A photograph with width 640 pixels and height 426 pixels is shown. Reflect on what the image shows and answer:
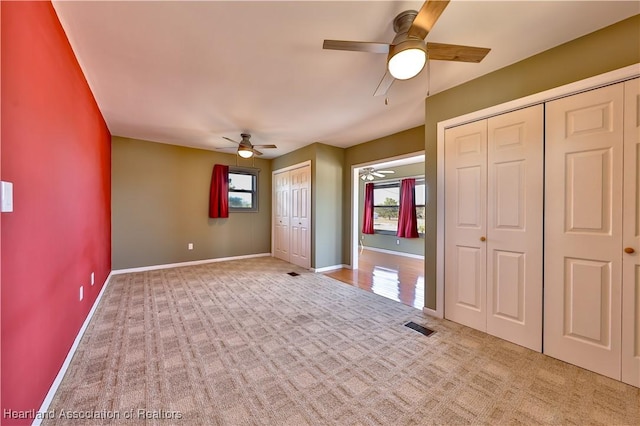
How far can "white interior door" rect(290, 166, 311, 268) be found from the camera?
4.93m

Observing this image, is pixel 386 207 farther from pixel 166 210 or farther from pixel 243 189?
pixel 166 210

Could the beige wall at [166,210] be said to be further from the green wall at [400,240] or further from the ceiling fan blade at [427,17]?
the ceiling fan blade at [427,17]

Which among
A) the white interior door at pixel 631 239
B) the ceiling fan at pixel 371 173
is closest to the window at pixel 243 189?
the ceiling fan at pixel 371 173

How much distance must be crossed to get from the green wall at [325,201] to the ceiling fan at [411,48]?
3132 mm

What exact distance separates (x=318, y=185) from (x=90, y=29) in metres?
3.52

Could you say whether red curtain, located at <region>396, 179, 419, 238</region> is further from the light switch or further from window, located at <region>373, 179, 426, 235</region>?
the light switch

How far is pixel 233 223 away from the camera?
5.71 metres

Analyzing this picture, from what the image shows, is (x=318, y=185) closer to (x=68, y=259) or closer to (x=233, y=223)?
(x=233, y=223)

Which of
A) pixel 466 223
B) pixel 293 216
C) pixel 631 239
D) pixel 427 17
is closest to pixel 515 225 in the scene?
pixel 466 223

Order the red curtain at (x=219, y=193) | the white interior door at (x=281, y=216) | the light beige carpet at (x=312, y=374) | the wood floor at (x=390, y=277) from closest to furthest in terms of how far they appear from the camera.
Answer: the light beige carpet at (x=312, y=374)
the wood floor at (x=390, y=277)
the red curtain at (x=219, y=193)
the white interior door at (x=281, y=216)

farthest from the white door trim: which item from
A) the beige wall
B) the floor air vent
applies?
the beige wall

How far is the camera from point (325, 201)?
4.89 metres

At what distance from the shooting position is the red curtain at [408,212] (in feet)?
21.3

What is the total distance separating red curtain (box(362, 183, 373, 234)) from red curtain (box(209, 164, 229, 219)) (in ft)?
13.9
